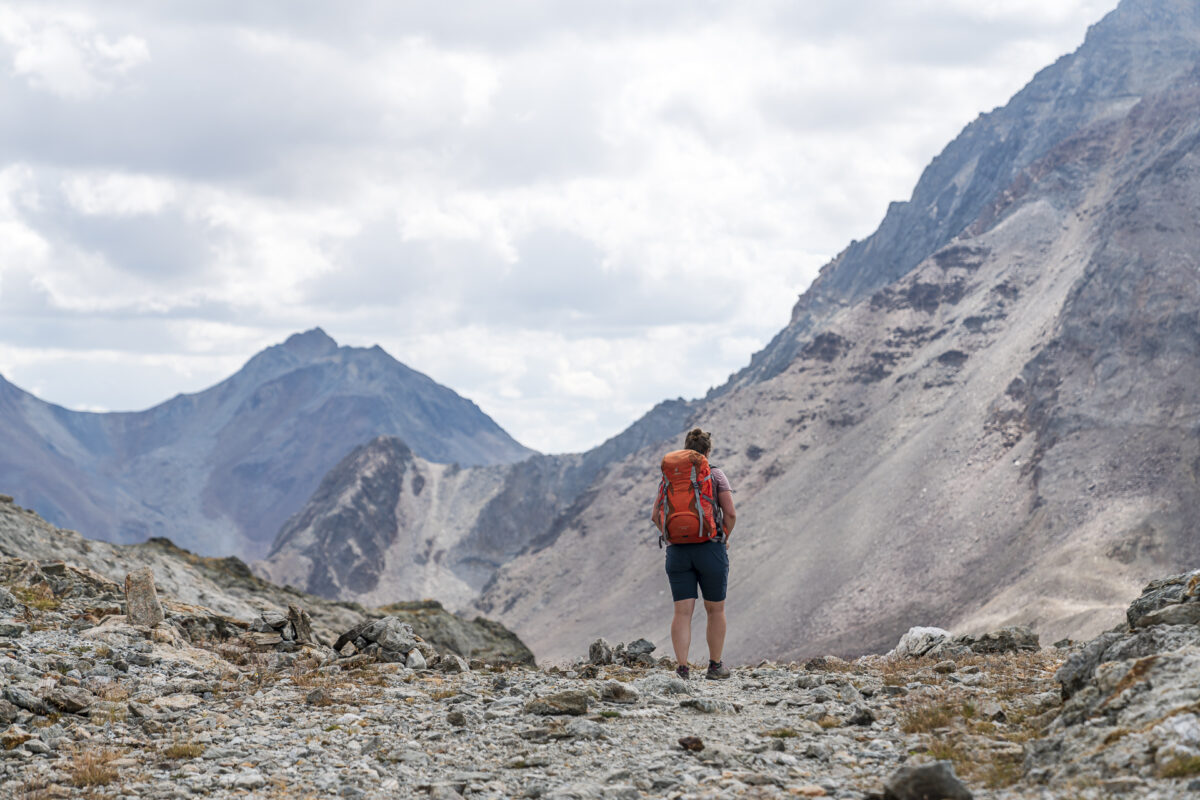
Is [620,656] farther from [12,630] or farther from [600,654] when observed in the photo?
[12,630]

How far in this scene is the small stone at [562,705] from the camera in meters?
11.5

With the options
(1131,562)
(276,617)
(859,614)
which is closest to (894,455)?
(859,614)

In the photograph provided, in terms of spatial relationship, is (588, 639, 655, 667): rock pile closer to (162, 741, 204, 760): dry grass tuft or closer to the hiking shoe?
the hiking shoe

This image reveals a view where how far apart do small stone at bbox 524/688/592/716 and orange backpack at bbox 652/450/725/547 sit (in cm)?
261

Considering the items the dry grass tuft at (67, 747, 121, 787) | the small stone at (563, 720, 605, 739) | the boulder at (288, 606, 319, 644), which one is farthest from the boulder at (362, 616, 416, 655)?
the dry grass tuft at (67, 747, 121, 787)

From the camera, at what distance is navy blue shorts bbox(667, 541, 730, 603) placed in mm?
13688

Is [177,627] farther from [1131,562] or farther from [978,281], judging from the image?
[978,281]

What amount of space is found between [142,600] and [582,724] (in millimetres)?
10086

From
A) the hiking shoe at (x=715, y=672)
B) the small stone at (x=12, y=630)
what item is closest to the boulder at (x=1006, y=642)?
the hiking shoe at (x=715, y=672)

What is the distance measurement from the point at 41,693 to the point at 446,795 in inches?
226

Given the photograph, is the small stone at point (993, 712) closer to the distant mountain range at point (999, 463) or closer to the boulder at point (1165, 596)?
the boulder at point (1165, 596)

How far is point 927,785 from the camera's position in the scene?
7246mm

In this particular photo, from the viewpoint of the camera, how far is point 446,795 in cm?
848

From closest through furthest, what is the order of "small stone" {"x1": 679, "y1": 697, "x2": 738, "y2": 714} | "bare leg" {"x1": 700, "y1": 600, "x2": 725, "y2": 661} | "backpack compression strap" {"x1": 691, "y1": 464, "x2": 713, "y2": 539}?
"small stone" {"x1": 679, "y1": 697, "x2": 738, "y2": 714}
"backpack compression strap" {"x1": 691, "y1": 464, "x2": 713, "y2": 539}
"bare leg" {"x1": 700, "y1": 600, "x2": 725, "y2": 661}
